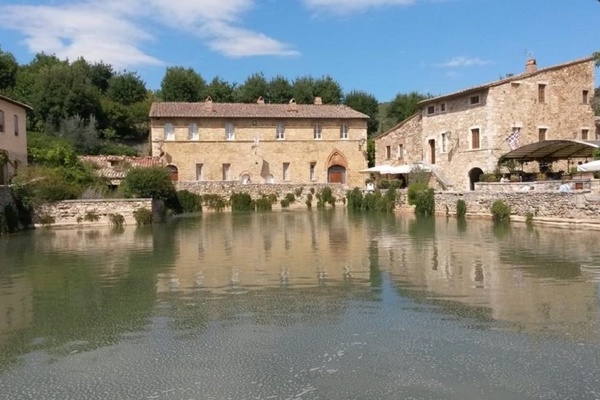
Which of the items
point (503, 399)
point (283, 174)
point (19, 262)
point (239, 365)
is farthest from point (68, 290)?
point (283, 174)

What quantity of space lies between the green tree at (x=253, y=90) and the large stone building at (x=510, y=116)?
26.6 m

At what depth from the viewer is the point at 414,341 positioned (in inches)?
267

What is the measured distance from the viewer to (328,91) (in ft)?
193

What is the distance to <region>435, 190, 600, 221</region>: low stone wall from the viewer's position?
1980cm

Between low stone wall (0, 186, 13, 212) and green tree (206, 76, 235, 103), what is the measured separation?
114ft

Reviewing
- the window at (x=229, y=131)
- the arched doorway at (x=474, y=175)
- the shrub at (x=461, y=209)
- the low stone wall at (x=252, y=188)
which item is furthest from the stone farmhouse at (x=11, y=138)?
the arched doorway at (x=474, y=175)

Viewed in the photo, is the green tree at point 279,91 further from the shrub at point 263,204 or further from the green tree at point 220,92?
the shrub at point 263,204

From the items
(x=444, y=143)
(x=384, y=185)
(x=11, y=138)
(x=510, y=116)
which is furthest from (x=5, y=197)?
(x=510, y=116)

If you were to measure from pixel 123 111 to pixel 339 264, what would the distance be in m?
44.5

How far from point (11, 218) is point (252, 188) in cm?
1745

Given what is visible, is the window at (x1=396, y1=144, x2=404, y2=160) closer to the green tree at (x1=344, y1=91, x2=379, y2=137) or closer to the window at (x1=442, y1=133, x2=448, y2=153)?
the window at (x1=442, y1=133, x2=448, y2=153)

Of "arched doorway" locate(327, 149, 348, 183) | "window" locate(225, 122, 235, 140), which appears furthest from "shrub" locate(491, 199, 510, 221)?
"window" locate(225, 122, 235, 140)

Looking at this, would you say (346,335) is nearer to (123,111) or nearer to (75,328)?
(75,328)

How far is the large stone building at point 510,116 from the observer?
102ft
